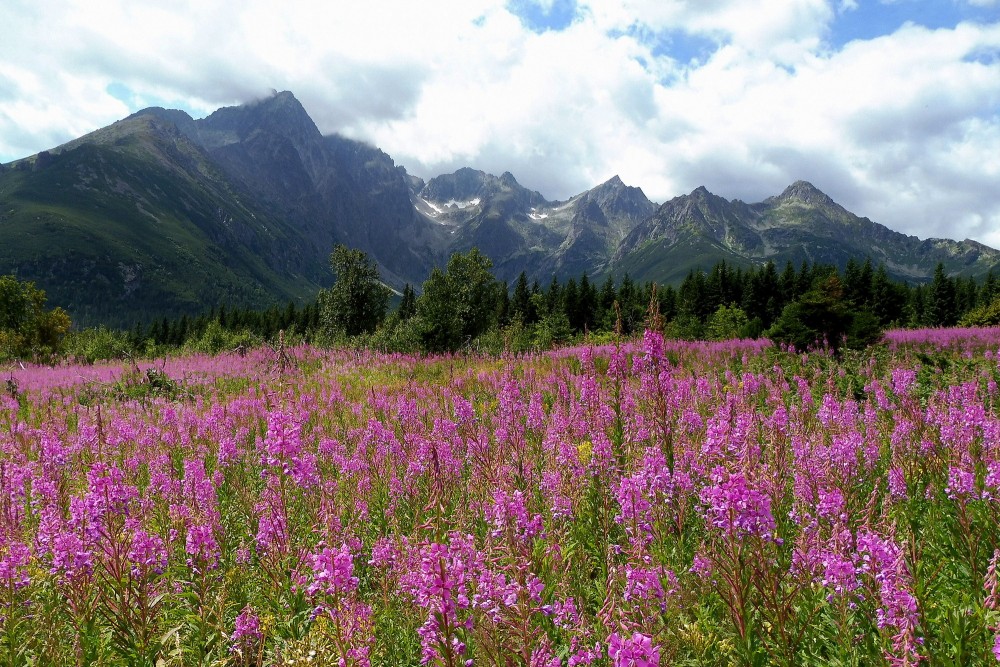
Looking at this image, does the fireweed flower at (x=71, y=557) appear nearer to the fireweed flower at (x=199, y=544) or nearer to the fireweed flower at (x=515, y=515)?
the fireweed flower at (x=199, y=544)

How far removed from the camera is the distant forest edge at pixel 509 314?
1783 cm

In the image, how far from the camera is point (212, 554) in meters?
3.95

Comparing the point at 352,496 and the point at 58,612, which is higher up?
the point at 352,496

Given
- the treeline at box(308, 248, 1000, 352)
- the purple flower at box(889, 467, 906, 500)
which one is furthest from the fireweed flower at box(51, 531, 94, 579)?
the purple flower at box(889, 467, 906, 500)

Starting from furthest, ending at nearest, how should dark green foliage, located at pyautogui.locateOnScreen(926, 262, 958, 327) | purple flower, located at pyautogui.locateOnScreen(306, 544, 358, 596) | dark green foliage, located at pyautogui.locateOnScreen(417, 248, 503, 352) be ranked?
dark green foliage, located at pyautogui.locateOnScreen(926, 262, 958, 327) → dark green foliage, located at pyautogui.locateOnScreen(417, 248, 503, 352) → purple flower, located at pyautogui.locateOnScreen(306, 544, 358, 596)

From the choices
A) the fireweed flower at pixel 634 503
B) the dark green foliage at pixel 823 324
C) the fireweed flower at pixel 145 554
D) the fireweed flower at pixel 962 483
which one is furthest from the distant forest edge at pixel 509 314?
the fireweed flower at pixel 962 483

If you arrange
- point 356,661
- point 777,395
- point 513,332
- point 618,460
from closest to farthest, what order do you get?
point 356,661 → point 618,460 → point 777,395 → point 513,332

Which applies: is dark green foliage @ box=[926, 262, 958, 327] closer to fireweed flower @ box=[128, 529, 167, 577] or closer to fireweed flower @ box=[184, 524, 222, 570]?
fireweed flower @ box=[184, 524, 222, 570]

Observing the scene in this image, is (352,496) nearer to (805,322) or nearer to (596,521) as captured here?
(596,521)

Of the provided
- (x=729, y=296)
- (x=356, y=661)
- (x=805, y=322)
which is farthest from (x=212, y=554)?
(x=729, y=296)

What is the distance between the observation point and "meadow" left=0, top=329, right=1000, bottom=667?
2367mm

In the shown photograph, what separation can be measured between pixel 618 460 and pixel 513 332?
21.0m

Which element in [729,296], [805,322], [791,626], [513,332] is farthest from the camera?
[729,296]

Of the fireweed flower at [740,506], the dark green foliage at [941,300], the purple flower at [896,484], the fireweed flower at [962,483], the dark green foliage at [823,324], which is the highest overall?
the dark green foliage at [941,300]
